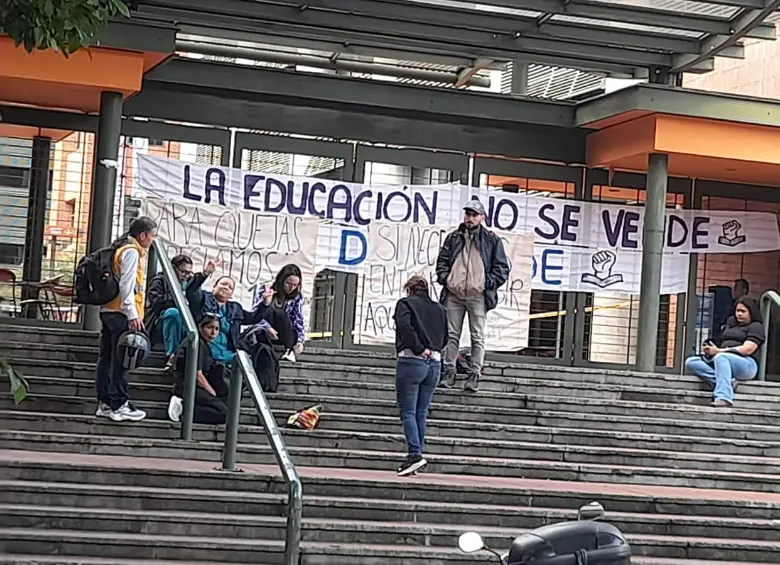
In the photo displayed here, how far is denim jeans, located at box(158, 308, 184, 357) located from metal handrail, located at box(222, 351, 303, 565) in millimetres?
1588

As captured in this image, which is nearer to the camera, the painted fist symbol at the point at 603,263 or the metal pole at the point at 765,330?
the metal pole at the point at 765,330

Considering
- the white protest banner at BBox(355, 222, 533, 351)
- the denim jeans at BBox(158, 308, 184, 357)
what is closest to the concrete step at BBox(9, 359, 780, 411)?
the denim jeans at BBox(158, 308, 184, 357)

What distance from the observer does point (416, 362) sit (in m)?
10.6

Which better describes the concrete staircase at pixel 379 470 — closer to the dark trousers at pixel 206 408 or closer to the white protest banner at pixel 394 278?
the dark trousers at pixel 206 408

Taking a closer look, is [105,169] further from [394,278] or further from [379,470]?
[379,470]

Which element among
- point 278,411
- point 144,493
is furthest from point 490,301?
point 144,493

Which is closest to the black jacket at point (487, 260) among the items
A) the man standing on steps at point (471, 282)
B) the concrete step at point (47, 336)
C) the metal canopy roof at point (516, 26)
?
the man standing on steps at point (471, 282)

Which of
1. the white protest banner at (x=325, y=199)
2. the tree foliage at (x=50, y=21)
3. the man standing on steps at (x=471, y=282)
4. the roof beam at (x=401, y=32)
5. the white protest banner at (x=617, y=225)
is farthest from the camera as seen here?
the white protest banner at (x=617, y=225)

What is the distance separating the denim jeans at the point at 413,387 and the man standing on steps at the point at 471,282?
1427 mm

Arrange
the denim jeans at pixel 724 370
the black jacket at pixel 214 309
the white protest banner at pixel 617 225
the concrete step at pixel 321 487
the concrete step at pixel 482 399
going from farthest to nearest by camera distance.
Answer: the white protest banner at pixel 617 225
the denim jeans at pixel 724 370
the black jacket at pixel 214 309
the concrete step at pixel 482 399
the concrete step at pixel 321 487

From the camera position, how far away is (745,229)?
15922 mm

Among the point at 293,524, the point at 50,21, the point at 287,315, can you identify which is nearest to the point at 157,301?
the point at 287,315

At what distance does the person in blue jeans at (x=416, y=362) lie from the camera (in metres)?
10.5

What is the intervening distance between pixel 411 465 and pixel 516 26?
5127 millimetres
